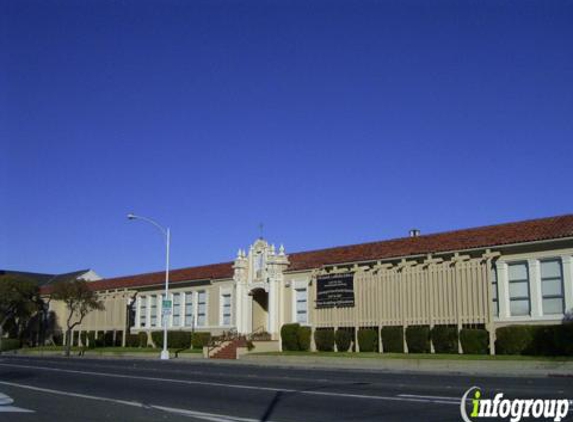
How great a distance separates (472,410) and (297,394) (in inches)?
191

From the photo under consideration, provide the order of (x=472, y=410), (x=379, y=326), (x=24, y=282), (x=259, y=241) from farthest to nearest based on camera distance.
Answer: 1. (x=24, y=282)
2. (x=259, y=241)
3. (x=379, y=326)
4. (x=472, y=410)

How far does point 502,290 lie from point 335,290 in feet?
33.3

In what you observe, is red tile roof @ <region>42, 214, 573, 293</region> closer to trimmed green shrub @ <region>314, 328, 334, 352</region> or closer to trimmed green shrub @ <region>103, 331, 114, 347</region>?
trimmed green shrub @ <region>314, 328, 334, 352</region>

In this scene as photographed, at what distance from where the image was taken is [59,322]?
225ft

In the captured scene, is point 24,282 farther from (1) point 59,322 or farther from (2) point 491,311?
(2) point 491,311

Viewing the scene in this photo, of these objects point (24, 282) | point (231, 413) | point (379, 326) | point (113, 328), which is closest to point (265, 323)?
point (379, 326)

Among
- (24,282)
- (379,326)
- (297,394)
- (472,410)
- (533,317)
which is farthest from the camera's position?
(24,282)

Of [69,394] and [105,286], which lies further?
[105,286]

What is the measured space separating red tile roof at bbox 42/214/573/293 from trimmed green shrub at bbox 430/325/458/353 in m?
3.85

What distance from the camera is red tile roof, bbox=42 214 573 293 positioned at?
3250 centimetres

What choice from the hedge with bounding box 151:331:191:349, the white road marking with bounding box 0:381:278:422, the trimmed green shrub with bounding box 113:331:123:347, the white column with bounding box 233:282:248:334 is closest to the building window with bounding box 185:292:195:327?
the hedge with bounding box 151:331:191:349

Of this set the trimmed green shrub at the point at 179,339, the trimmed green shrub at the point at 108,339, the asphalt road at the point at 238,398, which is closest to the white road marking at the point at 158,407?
the asphalt road at the point at 238,398

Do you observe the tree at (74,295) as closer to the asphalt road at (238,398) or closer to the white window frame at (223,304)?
the white window frame at (223,304)

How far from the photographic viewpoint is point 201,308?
2024 inches
